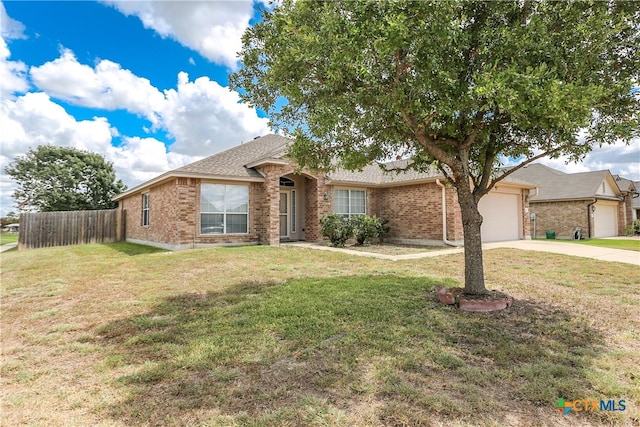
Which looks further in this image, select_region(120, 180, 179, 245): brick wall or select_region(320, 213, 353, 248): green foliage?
select_region(320, 213, 353, 248): green foliage

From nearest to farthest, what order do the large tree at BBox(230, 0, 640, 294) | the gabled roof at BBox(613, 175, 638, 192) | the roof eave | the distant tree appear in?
the large tree at BBox(230, 0, 640, 294) → the roof eave → the gabled roof at BBox(613, 175, 638, 192) → the distant tree

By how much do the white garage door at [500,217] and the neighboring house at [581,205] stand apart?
3688 mm

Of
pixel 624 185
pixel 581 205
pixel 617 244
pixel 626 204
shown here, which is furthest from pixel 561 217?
pixel 624 185

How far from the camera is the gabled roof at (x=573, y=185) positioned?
2162 centimetres

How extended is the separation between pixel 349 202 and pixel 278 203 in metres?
4.16

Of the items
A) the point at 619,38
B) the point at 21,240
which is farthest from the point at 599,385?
the point at 21,240

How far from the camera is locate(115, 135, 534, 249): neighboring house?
13.3 meters

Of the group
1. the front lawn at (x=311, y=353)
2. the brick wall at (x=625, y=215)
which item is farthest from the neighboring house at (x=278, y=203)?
the brick wall at (x=625, y=215)

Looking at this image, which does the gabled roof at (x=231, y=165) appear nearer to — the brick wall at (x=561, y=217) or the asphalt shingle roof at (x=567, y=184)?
the asphalt shingle roof at (x=567, y=184)

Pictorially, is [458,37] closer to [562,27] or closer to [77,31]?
[562,27]

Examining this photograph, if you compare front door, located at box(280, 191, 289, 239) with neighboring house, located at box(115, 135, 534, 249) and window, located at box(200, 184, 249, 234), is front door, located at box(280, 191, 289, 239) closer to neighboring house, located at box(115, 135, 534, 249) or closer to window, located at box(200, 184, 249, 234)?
neighboring house, located at box(115, 135, 534, 249)

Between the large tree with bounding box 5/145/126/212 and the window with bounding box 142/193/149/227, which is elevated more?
the large tree with bounding box 5/145/126/212

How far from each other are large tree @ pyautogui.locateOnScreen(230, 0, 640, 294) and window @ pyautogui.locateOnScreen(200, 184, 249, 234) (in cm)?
826

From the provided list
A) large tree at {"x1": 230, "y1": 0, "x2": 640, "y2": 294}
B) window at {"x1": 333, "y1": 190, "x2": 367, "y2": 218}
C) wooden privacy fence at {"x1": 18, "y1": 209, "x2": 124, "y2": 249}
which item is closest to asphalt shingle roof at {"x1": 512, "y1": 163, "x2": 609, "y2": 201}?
window at {"x1": 333, "y1": 190, "x2": 367, "y2": 218}
